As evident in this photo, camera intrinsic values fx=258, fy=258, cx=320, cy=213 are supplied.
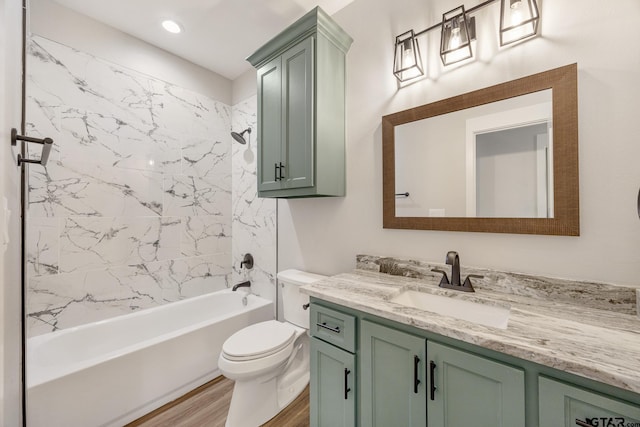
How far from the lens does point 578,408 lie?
693 millimetres

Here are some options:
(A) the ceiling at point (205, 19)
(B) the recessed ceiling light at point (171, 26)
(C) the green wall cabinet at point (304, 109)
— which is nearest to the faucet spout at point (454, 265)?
(C) the green wall cabinet at point (304, 109)

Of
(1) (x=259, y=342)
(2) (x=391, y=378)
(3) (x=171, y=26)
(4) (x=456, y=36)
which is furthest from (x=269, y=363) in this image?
(3) (x=171, y=26)

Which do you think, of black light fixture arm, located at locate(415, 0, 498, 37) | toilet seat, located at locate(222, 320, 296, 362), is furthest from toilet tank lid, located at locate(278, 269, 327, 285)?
black light fixture arm, located at locate(415, 0, 498, 37)

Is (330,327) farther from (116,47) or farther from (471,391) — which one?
(116,47)

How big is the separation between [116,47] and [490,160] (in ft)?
9.53

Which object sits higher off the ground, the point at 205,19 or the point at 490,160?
the point at 205,19

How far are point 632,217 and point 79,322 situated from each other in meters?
3.28

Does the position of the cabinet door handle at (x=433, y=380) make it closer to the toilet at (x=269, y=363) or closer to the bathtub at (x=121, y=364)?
the toilet at (x=269, y=363)

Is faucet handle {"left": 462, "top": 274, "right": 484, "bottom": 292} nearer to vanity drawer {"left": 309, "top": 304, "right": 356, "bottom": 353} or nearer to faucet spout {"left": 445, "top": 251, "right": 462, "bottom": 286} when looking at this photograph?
faucet spout {"left": 445, "top": 251, "right": 462, "bottom": 286}

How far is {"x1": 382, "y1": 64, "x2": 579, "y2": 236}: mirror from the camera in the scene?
111cm

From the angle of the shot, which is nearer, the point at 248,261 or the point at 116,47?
the point at 116,47

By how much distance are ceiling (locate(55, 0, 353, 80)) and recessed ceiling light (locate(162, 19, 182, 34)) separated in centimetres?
3

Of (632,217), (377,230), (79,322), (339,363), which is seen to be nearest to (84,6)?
(79,322)

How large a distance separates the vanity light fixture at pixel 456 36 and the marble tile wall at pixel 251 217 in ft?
5.72
